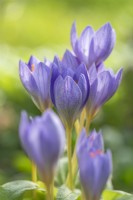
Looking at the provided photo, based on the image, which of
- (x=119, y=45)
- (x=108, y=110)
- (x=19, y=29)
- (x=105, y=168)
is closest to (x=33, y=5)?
(x=19, y=29)

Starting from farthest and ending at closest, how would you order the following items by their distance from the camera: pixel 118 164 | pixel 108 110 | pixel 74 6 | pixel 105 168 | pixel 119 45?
pixel 74 6
pixel 119 45
pixel 108 110
pixel 118 164
pixel 105 168

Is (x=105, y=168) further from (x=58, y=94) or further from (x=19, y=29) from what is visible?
(x=19, y=29)

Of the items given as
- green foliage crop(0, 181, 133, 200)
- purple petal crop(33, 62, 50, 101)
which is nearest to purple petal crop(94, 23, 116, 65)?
purple petal crop(33, 62, 50, 101)

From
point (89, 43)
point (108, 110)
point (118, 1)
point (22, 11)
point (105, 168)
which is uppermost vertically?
point (118, 1)

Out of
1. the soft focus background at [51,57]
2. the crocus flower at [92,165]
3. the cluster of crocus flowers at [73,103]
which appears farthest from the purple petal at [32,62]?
the soft focus background at [51,57]

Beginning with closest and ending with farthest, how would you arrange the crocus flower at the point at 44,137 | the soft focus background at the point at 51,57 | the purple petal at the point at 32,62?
the crocus flower at the point at 44,137
the purple petal at the point at 32,62
the soft focus background at the point at 51,57

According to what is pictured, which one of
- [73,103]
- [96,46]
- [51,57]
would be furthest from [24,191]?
[51,57]

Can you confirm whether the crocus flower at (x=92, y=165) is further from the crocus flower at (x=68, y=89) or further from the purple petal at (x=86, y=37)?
the purple petal at (x=86, y=37)
